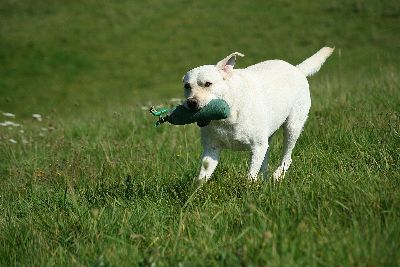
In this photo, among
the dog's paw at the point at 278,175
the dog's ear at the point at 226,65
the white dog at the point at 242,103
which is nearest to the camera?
the dog's paw at the point at 278,175

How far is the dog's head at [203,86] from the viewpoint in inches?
177

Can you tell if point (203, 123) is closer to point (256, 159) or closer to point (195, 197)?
point (256, 159)

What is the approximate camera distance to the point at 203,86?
4582 mm

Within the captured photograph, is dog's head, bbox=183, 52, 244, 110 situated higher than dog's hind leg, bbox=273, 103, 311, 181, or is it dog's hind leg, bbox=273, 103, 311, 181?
dog's head, bbox=183, 52, 244, 110

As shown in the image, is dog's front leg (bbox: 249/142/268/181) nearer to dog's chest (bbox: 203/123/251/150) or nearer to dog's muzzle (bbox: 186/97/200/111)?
dog's chest (bbox: 203/123/251/150)

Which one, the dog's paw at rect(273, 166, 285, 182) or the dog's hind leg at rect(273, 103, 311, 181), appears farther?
the dog's hind leg at rect(273, 103, 311, 181)

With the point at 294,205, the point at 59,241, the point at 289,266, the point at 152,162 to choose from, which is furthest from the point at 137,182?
the point at 289,266

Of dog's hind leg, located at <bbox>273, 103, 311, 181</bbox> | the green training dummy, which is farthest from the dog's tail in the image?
the green training dummy

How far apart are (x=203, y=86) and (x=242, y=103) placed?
0.44 m

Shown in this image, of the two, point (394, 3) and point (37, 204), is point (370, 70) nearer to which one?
point (394, 3)

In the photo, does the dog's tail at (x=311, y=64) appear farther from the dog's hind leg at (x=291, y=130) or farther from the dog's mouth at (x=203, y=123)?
the dog's mouth at (x=203, y=123)

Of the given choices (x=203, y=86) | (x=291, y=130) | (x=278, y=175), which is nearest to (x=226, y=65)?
(x=203, y=86)

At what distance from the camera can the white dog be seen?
459 centimetres

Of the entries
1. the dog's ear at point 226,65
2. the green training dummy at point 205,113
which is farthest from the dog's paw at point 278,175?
the dog's ear at point 226,65
